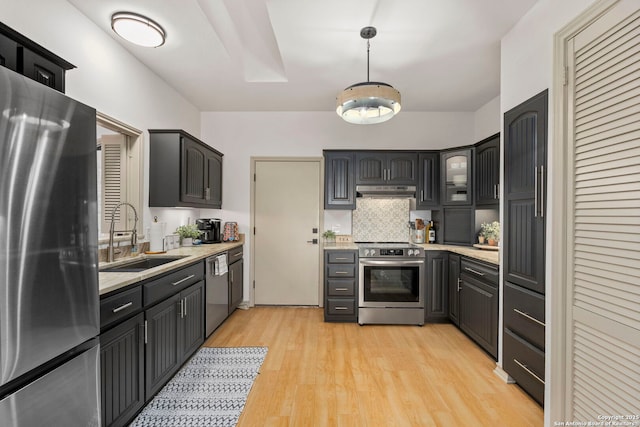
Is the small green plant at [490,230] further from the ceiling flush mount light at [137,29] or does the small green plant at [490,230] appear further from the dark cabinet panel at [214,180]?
the ceiling flush mount light at [137,29]

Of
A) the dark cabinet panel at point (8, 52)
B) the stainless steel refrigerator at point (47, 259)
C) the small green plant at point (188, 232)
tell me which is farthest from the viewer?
the small green plant at point (188, 232)

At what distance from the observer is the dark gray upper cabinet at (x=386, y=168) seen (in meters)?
3.89

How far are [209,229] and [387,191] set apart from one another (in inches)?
92.3

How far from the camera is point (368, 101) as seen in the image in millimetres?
2229

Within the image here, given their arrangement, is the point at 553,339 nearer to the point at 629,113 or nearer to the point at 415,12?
the point at 629,113

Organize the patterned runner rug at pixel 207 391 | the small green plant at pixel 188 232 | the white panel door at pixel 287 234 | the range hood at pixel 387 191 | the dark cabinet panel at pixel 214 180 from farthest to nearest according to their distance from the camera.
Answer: the white panel door at pixel 287 234, the range hood at pixel 387 191, the dark cabinet panel at pixel 214 180, the small green plant at pixel 188 232, the patterned runner rug at pixel 207 391

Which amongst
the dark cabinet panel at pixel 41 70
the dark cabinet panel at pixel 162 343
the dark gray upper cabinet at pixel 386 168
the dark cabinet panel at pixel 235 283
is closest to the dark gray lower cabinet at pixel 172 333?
the dark cabinet panel at pixel 162 343

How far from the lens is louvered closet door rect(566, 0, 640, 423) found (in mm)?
1282

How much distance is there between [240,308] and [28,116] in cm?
346

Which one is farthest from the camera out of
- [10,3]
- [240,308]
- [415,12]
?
[240,308]

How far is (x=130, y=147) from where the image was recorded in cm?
286

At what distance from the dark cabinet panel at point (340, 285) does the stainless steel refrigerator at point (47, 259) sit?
2.49 metres

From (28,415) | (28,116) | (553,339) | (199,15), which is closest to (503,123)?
(553,339)

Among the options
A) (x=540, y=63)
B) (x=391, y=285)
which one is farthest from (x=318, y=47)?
(x=391, y=285)
